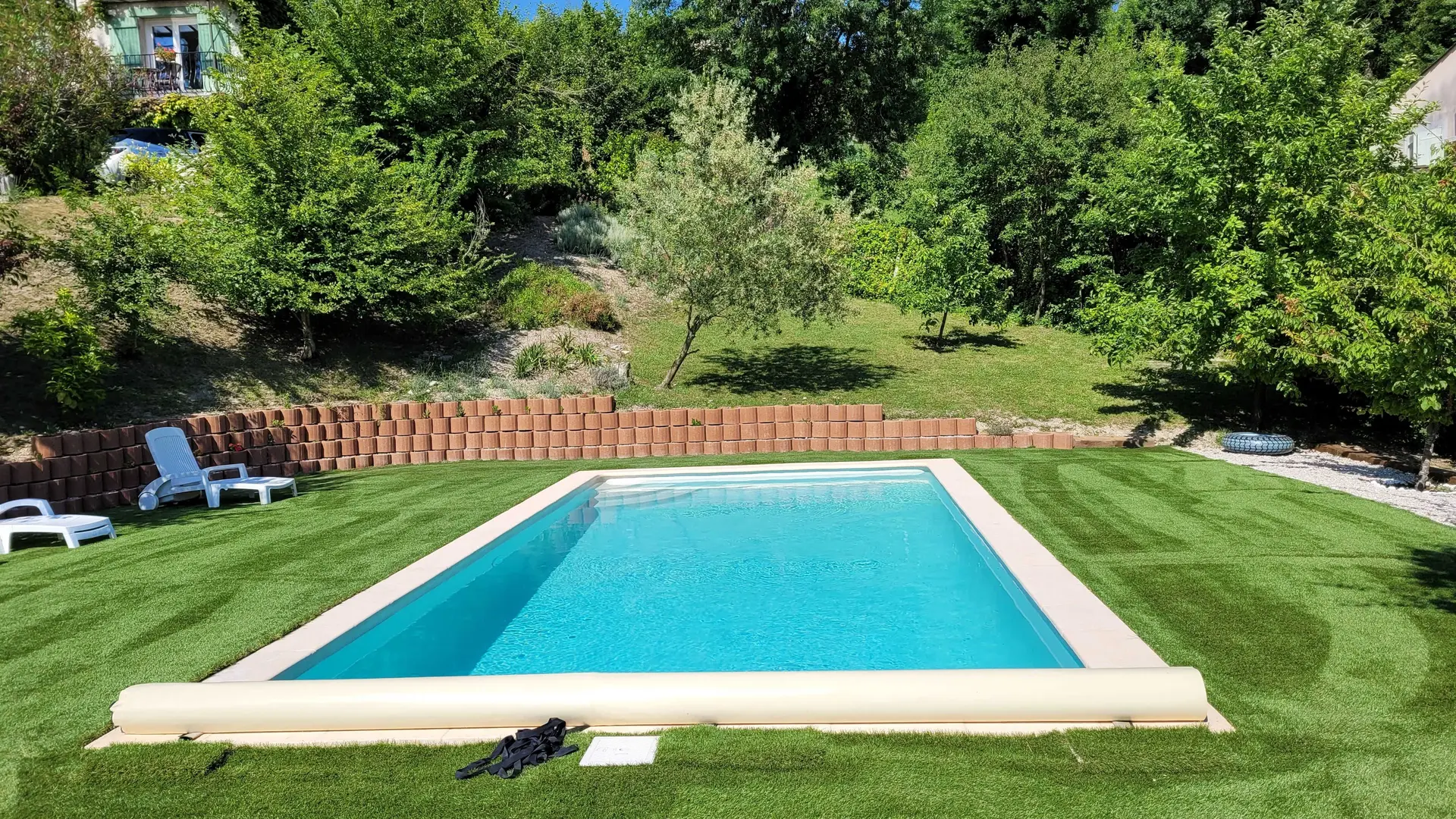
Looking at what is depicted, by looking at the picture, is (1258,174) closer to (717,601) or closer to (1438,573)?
(1438,573)

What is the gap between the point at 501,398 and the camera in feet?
54.1

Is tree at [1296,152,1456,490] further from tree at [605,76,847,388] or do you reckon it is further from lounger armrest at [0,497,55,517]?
lounger armrest at [0,497,55,517]

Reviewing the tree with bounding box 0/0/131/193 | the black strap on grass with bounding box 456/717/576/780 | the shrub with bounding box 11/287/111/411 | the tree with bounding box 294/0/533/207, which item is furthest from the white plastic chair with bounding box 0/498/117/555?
the tree with bounding box 0/0/131/193

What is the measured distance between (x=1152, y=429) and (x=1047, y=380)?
3.09m

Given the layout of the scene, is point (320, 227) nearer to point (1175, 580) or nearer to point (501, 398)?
point (501, 398)

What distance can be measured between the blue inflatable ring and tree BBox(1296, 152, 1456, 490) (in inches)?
66.3

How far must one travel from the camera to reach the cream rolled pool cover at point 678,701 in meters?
4.29

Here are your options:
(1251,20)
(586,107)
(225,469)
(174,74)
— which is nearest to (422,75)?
(586,107)

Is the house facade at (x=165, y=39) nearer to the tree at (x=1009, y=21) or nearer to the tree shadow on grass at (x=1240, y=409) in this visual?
the tree at (x=1009, y=21)

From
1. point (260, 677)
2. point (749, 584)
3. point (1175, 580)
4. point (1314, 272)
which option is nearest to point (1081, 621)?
point (1175, 580)

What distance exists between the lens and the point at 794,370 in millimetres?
18922

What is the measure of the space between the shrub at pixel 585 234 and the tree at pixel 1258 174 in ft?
48.3

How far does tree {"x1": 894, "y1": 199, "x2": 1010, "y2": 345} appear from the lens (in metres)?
20.2

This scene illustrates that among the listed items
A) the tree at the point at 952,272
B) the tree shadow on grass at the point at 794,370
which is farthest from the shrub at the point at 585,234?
the tree at the point at 952,272
